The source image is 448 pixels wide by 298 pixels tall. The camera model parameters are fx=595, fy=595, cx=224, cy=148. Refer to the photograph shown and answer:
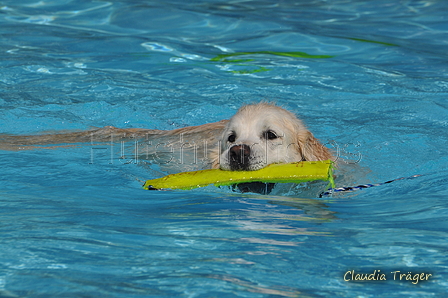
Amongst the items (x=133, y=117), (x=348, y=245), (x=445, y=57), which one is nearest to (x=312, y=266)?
(x=348, y=245)

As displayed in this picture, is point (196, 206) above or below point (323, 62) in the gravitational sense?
below

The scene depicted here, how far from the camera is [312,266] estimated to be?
2703 mm

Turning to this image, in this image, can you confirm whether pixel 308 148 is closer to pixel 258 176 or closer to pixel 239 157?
pixel 239 157

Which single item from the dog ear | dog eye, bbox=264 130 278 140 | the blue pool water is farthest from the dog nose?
the dog ear

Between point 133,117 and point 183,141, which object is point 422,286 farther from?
point 133,117

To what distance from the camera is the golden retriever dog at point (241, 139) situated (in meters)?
4.44

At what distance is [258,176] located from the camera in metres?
4.06

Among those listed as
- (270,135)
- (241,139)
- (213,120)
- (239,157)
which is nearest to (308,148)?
(270,135)

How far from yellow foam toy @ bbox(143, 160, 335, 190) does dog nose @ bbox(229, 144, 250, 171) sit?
0.49ft

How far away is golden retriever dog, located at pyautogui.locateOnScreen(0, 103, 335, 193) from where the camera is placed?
4444 mm

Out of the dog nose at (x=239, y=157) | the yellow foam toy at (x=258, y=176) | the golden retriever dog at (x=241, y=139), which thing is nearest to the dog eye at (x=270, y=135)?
the golden retriever dog at (x=241, y=139)

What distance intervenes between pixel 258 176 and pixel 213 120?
119 inches

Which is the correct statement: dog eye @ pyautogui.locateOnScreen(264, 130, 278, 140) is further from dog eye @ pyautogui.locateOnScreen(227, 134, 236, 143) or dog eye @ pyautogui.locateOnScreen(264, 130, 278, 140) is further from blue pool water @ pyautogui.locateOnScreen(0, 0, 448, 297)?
blue pool water @ pyautogui.locateOnScreen(0, 0, 448, 297)

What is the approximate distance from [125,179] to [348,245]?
7.58ft
